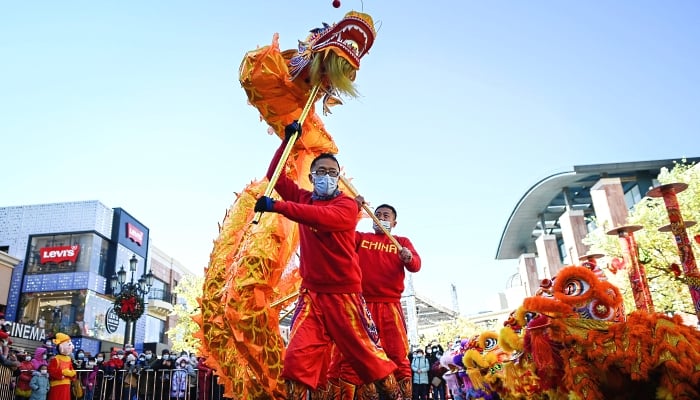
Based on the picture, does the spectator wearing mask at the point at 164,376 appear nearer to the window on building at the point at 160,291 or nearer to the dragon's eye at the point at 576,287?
the dragon's eye at the point at 576,287

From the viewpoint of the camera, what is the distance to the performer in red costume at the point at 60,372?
319 inches

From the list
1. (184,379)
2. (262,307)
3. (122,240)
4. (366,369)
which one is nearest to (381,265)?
(262,307)

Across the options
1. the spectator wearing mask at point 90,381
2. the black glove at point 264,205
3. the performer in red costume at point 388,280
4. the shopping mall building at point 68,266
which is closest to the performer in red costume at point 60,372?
the spectator wearing mask at point 90,381

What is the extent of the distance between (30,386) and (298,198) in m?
7.65

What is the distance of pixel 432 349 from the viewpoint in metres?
11.9

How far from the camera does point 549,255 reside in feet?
98.9

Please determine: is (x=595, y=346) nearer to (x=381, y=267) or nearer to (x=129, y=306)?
(x=381, y=267)

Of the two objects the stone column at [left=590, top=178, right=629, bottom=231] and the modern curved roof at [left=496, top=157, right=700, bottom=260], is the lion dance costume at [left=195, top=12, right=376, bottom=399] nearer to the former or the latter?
the stone column at [left=590, top=178, right=629, bottom=231]

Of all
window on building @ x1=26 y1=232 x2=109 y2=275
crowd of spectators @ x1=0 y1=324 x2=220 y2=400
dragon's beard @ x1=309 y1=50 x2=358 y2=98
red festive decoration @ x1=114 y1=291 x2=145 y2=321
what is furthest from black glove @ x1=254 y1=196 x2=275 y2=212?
window on building @ x1=26 y1=232 x2=109 y2=275

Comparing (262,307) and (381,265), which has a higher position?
(381,265)

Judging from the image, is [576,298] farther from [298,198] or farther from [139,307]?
[139,307]

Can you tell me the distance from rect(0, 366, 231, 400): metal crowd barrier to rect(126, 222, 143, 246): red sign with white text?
889 inches

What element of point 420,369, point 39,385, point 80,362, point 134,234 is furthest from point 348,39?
point 134,234

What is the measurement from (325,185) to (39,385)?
25.3 feet
